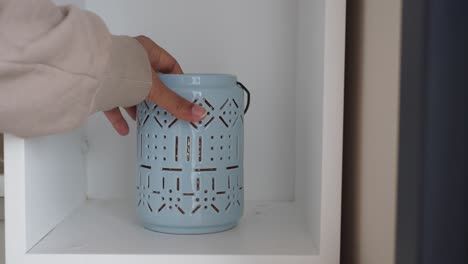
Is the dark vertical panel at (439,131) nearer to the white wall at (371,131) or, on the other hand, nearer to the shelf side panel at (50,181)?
the white wall at (371,131)

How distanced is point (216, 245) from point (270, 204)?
24cm

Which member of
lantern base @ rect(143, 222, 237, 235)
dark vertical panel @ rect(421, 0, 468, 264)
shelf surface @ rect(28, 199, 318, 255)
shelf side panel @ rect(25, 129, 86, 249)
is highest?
dark vertical panel @ rect(421, 0, 468, 264)

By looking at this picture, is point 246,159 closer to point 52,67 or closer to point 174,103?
point 174,103

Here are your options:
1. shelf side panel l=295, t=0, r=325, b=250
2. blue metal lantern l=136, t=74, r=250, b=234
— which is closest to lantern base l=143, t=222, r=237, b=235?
blue metal lantern l=136, t=74, r=250, b=234

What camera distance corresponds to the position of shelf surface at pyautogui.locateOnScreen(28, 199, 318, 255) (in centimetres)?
62

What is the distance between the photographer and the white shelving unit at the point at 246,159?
600 millimetres

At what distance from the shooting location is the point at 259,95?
92 centimetres

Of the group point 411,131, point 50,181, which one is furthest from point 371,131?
point 50,181

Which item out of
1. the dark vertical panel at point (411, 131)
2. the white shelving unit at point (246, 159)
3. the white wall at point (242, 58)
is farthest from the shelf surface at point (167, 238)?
the dark vertical panel at point (411, 131)

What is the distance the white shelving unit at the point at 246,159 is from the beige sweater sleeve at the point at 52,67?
0.23 feet

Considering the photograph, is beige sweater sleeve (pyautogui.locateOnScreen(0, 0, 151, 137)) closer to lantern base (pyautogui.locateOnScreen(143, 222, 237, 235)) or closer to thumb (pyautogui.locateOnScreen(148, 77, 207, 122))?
thumb (pyautogui.locateOnScreen(148, 77, 207, 122))

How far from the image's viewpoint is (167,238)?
26.7 inches

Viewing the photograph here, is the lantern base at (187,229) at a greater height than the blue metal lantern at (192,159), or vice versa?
the blue metal lantern at (192,159)

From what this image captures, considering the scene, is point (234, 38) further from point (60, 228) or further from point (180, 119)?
point (60, 228)
